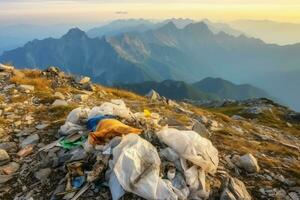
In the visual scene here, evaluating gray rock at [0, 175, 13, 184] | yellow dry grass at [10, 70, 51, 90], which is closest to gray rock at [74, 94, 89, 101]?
yellow dry grass at [10, 70, 51, 90]

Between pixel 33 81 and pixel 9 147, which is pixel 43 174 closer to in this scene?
pixel 9 147

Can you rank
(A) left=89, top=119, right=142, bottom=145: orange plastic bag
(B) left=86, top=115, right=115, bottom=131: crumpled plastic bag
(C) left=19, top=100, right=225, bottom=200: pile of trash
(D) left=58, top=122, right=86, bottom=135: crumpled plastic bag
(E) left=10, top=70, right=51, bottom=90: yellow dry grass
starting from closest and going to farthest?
(C) left=19, top=100, right=225, bottom=200: pile of trash → (A) left=89, top=119, right=142, bottom=145: orange plastic bag → (B) left=86, top=115, right=115, bottom=131: crumpled plastic bag → (D) left=58, top=122, right=86, bottom=135: crumpled plastic bag → (E) left=10, top=70, right=51, bottom=90: yellow dry grass

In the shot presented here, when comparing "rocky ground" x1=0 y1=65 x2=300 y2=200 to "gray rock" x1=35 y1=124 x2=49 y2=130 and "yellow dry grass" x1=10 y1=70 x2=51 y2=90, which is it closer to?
"gray rock" x1=35 y1=124 x2=49 y2=130

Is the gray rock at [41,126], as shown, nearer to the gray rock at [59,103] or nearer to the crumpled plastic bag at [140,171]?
the gray rock at [59,103]

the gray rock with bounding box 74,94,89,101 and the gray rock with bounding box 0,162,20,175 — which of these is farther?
the gray rock with bounding box 74,94,89,101

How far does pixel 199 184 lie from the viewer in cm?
957

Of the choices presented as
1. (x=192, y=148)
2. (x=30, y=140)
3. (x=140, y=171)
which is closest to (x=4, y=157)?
(x=30, y=140)

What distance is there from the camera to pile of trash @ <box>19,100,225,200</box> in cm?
916

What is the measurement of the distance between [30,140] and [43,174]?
2654 mm

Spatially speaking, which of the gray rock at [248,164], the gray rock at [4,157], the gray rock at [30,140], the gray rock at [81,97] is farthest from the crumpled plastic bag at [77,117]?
the gray rock at [81,97]

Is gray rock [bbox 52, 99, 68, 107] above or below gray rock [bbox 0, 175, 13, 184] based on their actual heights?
below

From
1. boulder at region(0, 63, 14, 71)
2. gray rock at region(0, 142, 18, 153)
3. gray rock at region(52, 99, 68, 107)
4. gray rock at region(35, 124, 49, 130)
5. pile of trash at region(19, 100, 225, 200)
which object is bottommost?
boulder at region(0, 63, 14, 71)

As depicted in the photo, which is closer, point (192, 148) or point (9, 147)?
point (192, 148)

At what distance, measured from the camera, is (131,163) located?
9375 mm
